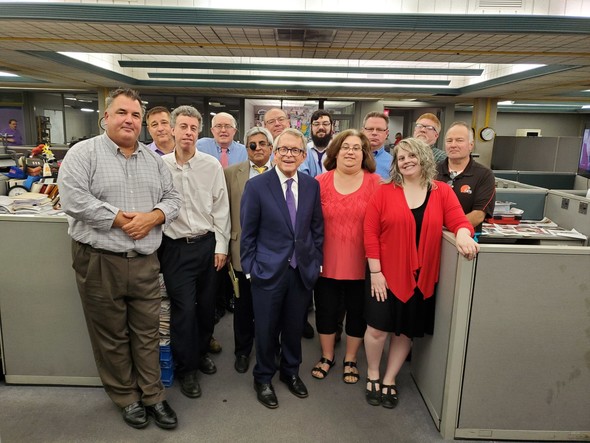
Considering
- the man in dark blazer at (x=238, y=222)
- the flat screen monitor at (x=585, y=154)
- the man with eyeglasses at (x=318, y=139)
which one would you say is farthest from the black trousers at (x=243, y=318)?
the flat screen monitor at (x=585, y=154)

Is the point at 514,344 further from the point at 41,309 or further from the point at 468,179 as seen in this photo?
the point at 41,309

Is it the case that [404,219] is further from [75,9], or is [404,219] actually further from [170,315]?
[75,9]

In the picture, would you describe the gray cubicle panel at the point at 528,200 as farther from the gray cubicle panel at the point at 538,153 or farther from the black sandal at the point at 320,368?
the gray cubicle panel at the point at 538,153

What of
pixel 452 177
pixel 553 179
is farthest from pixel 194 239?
pixel 553 179

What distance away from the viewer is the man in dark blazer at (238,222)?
2.59 m

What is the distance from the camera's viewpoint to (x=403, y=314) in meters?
2.26

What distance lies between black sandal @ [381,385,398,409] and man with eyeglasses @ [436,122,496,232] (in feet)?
3.63

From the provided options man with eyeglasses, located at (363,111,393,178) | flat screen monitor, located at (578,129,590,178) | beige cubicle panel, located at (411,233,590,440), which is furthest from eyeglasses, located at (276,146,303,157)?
flat screen monitor, located at (578,129,590,178)

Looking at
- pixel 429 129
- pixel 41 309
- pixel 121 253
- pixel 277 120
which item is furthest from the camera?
pixel 277 120

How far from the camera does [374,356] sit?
2426 mm

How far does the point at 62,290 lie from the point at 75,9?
2629mm

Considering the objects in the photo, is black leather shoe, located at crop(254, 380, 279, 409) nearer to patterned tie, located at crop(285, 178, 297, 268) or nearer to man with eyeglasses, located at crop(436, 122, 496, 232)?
patterned tie, located at crop(285, 178, 297, 268)

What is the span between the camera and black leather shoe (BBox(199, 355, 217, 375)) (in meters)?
2.62

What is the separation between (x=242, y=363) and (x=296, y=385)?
43 centimetres
